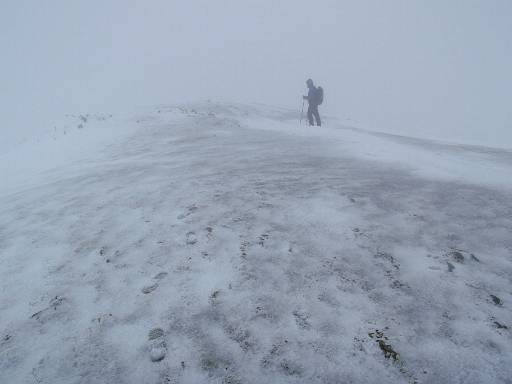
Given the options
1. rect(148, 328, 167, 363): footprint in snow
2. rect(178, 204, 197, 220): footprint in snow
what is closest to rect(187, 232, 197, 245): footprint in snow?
rect(178, 204, 197, 220): footprint in snow

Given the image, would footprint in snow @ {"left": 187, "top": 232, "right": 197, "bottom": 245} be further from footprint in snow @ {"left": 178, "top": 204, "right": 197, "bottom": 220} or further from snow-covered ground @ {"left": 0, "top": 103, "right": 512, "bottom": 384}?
footprint in snow @ {"left": 178, "top": 204, "right": 197, "bottom": 220}

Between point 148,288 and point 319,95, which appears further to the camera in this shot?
point 319,95

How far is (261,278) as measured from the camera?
3.95 meters

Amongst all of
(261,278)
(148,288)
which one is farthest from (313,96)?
(148,288)

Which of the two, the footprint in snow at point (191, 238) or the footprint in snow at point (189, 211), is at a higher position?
the footprint in snow at point (191, 238)

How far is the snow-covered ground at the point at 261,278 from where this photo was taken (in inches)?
118

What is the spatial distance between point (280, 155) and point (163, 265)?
581 centimetres

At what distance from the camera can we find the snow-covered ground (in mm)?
2996

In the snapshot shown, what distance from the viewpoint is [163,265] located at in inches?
170

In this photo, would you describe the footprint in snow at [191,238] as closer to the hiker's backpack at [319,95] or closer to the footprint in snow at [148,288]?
the footprint in snow at [148,288]

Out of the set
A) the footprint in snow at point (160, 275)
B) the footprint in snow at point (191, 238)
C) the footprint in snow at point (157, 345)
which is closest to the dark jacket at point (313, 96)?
the footprint in snow at point (191, 238)

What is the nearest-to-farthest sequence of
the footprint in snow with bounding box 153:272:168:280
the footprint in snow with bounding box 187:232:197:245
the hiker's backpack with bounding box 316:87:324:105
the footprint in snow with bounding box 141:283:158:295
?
the footprint in snow with bounding box 141:283:158:295, the footprint in snow with bounding box 153:272:168:280, the footprint in snow with bounding box 187:232:197:245, the hiker's backpack with bounding box 316:87:324:105

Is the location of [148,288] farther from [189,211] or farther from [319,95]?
[319,95]

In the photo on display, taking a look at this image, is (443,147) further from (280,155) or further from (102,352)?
(102,352)
